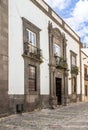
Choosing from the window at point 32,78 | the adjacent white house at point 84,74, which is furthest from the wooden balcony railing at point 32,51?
the adjacent white house at point 84,74

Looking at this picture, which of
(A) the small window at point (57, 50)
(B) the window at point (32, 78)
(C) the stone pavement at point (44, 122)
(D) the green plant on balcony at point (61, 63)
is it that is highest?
(A) the small window at point (57, 50)

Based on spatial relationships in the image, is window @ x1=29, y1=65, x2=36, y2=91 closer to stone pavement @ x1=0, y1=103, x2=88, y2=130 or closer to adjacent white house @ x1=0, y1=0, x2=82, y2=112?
adjacent white house @ x1=0, y1=0, x2=82, y2=112

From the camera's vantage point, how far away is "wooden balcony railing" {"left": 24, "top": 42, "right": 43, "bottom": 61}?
19964 mm

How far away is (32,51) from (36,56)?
2.30 feet

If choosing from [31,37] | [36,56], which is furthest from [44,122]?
[31,37]

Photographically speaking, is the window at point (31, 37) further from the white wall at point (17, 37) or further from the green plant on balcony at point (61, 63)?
the green plant on balcony at point (61, 63)

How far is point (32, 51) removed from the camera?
21.2m

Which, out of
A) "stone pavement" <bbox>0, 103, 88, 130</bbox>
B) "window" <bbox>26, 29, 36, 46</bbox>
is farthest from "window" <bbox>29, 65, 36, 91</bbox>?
"stone pavement" <bbox>0, 103, 88, 130</bbox>

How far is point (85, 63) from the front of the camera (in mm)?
43812

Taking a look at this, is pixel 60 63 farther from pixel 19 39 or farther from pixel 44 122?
pixel 44 122

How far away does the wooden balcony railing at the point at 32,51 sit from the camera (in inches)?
786

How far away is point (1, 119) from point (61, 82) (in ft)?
45.9

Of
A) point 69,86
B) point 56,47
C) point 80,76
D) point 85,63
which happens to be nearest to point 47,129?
point 56,47

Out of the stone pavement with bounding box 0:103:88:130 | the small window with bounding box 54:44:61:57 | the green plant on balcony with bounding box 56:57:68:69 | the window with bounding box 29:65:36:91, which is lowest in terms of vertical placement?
the stone pavement with bounding box 0:103:88:130
